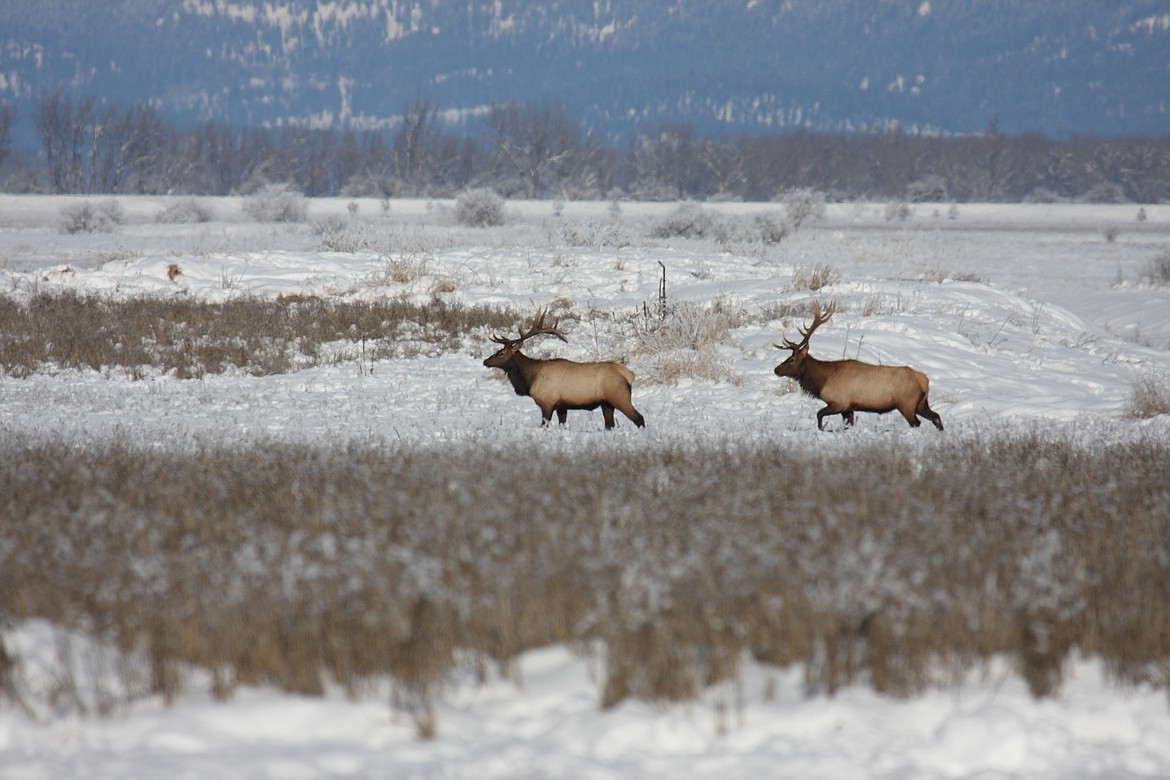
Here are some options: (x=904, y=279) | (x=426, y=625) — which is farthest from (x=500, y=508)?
(x=904, y=279)

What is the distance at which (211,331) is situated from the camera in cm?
1470

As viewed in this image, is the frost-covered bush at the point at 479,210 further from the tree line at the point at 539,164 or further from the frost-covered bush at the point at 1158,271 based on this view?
the tree line at the point at 539,164

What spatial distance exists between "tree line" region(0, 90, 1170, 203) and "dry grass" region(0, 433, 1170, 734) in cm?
6269

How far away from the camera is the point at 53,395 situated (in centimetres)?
1111

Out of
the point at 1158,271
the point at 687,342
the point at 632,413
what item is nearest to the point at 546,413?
the point at 632,413

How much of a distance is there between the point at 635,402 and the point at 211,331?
23.7 ft

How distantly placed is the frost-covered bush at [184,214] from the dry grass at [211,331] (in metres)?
23.3

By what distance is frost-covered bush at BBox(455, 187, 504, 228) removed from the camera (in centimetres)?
3784

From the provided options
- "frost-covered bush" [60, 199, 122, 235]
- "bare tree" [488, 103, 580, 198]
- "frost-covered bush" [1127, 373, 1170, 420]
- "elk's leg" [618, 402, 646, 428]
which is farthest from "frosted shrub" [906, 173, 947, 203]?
"elk's leg" [618, 402, 646, 428]

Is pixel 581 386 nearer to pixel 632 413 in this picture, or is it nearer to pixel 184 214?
pixel 632 413

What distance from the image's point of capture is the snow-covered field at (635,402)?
3.26 meters

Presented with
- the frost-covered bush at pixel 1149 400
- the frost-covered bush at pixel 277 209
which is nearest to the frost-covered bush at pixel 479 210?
the frost-covered bush at pixel 277 209

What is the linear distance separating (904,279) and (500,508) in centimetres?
1711

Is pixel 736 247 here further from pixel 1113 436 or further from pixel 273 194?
pixel 273 194
